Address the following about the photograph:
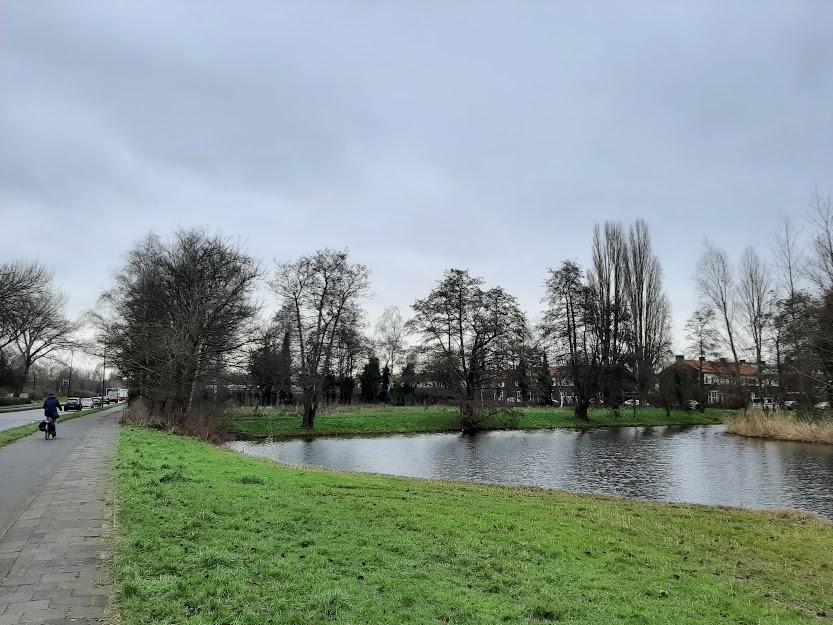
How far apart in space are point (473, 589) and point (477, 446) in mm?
25467

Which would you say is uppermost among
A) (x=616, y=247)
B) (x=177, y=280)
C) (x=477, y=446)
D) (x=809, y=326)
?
(x=616, y=247)

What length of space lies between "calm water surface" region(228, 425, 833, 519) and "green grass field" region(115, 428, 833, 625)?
508cm

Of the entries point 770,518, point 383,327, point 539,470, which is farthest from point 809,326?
point 383,327

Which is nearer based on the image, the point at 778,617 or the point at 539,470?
the point at 778,617

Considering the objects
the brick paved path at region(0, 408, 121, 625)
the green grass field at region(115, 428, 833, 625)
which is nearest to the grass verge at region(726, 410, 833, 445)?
the green grass field at region(115, 428, 833, 625)

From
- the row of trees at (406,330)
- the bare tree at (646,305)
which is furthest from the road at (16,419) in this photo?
the bare tree at (646,305)

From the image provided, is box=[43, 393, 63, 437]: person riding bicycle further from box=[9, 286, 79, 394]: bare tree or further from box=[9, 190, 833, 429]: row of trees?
box=[9, 286, 79, 394]: bare tree

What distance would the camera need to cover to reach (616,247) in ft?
184

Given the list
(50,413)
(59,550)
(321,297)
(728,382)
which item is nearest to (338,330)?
(321,297)

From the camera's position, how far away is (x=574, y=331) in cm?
4856

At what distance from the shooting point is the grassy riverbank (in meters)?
36.1

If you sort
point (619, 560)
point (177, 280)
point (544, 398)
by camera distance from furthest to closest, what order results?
point (544, 398) < point (177, 280) < point (619, 560)

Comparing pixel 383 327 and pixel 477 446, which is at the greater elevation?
pixel 383 327

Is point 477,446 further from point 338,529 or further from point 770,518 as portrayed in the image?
point 338,529
